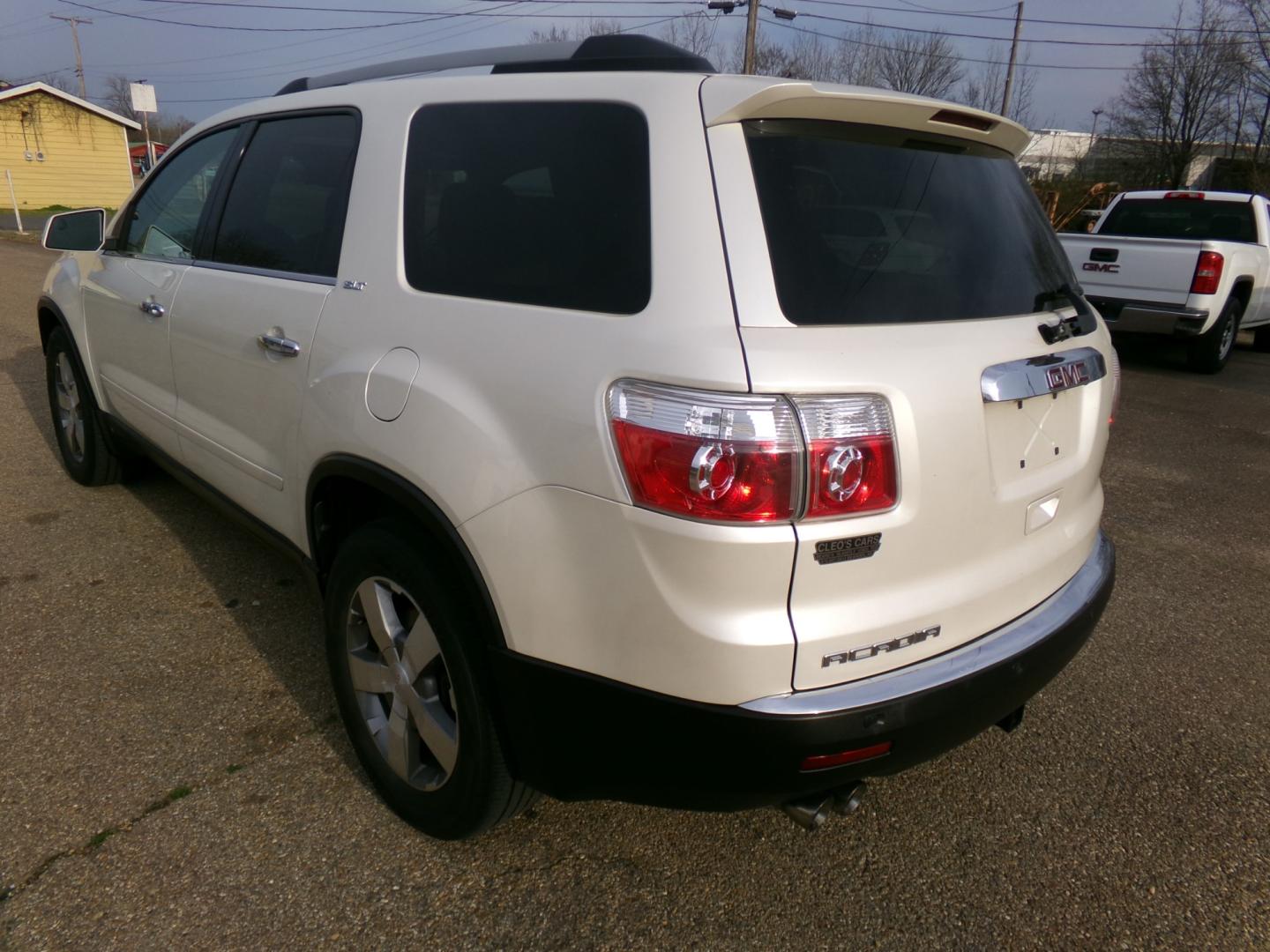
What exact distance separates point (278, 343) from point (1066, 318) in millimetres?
2086

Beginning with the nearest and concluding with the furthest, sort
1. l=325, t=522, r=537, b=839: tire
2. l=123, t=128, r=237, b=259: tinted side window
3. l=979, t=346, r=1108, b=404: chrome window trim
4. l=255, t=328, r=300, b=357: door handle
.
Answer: l=979, t=346, r=1108, b=404: chrome window trim → l=325, t=522, r=537, b=839: tire → l=255, t=328, r=300, b=357: door handle → l=123, t=128, r=237, b=259: tinted side window

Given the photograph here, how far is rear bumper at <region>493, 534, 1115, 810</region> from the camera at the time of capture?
1729 millimetres

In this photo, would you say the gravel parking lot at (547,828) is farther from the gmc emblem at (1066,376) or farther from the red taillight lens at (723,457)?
the gmc emblem at (1066,376)

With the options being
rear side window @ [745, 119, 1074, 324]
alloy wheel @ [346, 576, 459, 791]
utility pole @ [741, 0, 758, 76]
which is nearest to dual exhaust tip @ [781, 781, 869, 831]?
alloy wheel @ [346, 576, 459, 791]

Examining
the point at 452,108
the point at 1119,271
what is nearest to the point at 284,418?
the point at 452,108

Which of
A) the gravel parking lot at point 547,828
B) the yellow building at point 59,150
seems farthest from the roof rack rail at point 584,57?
the yellow building at point 59,150

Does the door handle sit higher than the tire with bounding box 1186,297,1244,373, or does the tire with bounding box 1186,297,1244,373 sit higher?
the door handle

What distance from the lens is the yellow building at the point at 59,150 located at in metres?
34.5

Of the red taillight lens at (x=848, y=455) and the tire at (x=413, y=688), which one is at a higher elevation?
the red taillight lens at (x=848, y=455)

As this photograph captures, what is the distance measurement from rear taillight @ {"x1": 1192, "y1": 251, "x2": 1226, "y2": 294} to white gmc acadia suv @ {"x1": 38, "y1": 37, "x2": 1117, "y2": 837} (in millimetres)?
7220

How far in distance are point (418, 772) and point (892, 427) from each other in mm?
1459

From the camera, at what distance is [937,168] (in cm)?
218

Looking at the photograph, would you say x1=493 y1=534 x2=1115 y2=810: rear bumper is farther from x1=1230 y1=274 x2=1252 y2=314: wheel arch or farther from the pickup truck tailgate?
x1=1230 y1=274 x2=1252 y2=314: wheel arch

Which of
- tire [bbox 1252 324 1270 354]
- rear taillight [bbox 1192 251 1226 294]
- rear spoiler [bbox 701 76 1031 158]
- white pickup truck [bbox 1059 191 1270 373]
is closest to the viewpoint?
rear spoiler [bbox 701 76 1031 158]
